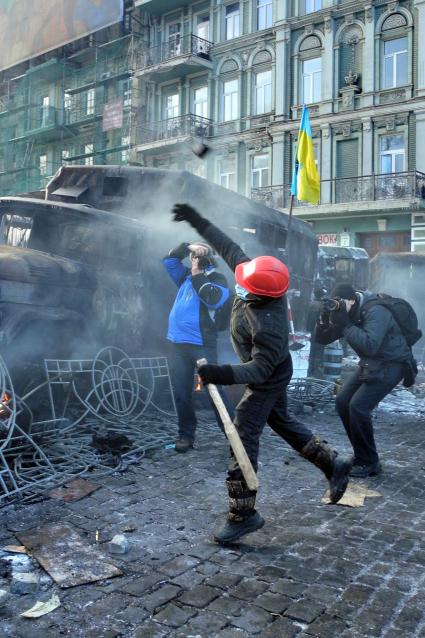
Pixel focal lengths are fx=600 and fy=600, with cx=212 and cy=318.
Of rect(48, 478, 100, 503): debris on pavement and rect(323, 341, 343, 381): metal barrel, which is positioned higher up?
rect(323, 341, 343, 381): metal barrel

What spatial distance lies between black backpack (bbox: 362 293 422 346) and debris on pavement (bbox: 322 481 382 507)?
1266 millimetres

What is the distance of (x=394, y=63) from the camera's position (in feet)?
72.8

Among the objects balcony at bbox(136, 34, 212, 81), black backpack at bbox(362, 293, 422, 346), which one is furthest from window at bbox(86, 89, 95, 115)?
black backpack at bbox(362, 293, 422, 346)

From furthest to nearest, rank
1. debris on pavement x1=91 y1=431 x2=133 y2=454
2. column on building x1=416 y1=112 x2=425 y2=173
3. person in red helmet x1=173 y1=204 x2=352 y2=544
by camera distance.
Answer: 1. column on building x1=416 y1=112 x2=425 y2=173
2. debris on pavement x1=91 y1=431 x2=133 y2=454
3. person in red helmet x1=173 y1=204 x2=352 y2=544

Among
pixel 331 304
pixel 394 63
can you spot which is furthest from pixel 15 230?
pixel 394 63

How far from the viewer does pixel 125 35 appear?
28.8m

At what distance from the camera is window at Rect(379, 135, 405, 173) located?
21969 mm

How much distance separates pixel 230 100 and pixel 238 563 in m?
25.3

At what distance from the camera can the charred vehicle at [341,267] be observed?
15.1 m

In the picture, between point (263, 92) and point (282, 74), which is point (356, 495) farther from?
point (263, 92)

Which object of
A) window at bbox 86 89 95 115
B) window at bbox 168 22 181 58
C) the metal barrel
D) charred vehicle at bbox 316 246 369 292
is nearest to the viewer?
the metal barrel

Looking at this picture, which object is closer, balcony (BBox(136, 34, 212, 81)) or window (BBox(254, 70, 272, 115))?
window (BBox(254, 70, 272, 115))

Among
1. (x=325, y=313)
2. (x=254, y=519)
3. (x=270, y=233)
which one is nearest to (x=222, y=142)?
(x=270, y=233)

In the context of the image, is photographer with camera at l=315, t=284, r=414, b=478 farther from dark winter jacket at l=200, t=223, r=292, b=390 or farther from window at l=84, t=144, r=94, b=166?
window at l=84, t=144, r=94, b=166
